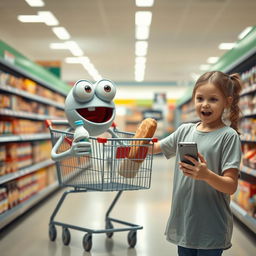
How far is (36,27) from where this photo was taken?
990cm

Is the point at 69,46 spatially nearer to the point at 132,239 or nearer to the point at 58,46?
the point at 58,46

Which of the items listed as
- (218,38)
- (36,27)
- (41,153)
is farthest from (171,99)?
(41,153)

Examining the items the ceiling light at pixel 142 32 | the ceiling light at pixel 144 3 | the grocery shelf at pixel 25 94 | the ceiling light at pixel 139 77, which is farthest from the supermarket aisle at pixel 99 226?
the ceiling light at pixel 139 77

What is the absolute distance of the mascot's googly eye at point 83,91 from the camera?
280 cm

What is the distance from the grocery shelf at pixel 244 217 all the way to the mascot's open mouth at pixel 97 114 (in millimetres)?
1845

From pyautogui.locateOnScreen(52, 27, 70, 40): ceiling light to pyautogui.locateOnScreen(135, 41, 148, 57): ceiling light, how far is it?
2109 mm

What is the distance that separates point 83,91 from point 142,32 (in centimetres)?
783

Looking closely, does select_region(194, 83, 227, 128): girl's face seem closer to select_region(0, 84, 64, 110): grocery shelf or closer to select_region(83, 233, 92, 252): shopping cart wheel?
select_region(83, 233, 92, 252): shopping cart wheel

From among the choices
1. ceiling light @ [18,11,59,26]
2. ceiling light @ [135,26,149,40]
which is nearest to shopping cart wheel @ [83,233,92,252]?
ceiling light @ [18,11,59,26]

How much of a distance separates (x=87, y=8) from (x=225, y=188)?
23.5 feet

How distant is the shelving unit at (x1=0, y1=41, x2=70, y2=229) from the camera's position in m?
4.49

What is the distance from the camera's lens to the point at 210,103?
191 centimetres

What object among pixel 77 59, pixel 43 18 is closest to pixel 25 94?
pixel 43 18

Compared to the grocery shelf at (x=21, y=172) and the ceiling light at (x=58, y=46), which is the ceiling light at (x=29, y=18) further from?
the grocery shelf at (x=21, y=172)
